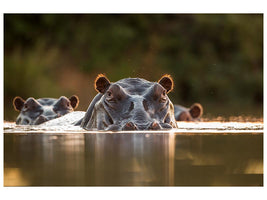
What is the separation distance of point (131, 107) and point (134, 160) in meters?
2.46

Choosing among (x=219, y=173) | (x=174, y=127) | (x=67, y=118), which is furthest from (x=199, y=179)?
(x=67, y=118)

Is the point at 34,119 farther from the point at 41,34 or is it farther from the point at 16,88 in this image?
the point at 41,34

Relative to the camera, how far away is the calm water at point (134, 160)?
4.32 m

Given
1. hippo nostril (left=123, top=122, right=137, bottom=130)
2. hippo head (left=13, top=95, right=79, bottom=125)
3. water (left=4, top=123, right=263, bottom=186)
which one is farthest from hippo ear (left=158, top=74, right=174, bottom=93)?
hippo head (left=13, top=95, right=79, bottom=125)

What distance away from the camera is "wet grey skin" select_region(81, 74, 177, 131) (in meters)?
7.35

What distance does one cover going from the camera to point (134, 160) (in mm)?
5098

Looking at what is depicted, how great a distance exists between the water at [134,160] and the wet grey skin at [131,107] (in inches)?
10.3

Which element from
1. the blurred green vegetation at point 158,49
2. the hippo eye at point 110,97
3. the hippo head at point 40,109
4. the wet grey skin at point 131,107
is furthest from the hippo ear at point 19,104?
the blurred green vegetation at point 158,49

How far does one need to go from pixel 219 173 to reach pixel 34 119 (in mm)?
6876

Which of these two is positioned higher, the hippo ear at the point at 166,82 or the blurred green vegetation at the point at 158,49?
the blurred green vegetation at the point at 158,49

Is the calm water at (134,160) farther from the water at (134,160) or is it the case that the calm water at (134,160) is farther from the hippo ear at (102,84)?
the hippo ear at (102,84)

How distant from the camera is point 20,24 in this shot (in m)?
24.0

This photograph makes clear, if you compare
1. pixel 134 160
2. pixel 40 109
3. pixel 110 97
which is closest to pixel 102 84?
pixel 110 97

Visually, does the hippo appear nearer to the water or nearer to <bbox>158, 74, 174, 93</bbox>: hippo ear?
<bbox>158, 74, 174, 93</bbox>: hippo ear
